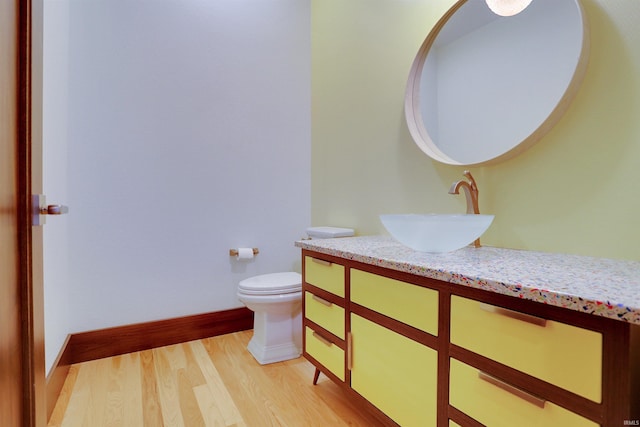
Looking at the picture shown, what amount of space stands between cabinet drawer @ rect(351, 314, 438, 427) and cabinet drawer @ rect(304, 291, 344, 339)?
3.7 inches

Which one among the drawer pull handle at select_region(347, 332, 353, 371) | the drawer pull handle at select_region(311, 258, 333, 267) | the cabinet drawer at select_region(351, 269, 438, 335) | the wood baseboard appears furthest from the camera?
the wood baseboard

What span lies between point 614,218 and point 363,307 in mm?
870

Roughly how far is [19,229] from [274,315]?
142 cm

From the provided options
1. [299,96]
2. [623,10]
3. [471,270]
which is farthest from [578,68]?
[299,96]

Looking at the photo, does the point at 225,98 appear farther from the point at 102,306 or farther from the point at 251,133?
the point at 102,306

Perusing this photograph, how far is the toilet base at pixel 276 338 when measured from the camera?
1.94 metres

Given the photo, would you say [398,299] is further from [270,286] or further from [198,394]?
[198,394]

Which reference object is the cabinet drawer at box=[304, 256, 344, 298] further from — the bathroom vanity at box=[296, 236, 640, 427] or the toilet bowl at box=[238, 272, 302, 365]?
the toilet bowl at box=[238, 272, 302, 365]

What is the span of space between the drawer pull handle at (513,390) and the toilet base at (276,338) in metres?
1.36

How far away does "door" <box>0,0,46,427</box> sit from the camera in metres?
0.66

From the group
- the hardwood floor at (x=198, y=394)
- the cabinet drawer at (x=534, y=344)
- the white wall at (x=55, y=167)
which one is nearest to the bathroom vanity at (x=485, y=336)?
the cabinet drawer at (x=534, y=344)

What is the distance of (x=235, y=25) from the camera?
237 cm

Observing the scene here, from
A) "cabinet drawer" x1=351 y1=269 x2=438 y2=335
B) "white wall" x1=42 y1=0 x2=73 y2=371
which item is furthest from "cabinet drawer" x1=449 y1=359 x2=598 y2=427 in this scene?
"white wall" x1=42 y1=0 x2=73 y2=371

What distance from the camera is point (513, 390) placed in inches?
30.0
